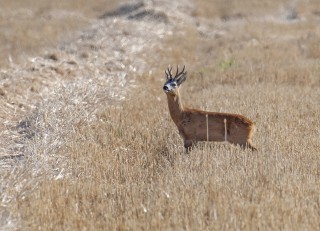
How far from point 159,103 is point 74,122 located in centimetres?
235

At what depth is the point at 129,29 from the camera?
61.4 feet

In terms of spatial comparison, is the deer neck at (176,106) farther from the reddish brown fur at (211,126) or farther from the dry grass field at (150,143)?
the dry grass field at (150,143)

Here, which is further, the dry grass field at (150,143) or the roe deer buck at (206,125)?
the roe deer buck at (206,125)

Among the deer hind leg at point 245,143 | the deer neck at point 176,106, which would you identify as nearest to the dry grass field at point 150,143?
the deer hind leg at point 245,143

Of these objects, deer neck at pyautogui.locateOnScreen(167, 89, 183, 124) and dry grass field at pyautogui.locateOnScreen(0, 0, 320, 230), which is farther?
deer neck at pyautogui.locateOnScreen(167, 89, 183, 124)

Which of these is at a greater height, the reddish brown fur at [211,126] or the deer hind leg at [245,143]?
the reddish brown fur at [211,126]

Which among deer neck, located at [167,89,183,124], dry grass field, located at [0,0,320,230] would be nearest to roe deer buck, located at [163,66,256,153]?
deer neck, located at [167,89,183,124]

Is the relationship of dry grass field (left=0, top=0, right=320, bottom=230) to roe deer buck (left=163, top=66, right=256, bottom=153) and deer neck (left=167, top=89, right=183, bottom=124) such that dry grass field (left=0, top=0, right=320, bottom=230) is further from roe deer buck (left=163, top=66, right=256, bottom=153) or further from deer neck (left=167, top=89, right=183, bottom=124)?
deer neck (left=167, top=89, right=183, bottom=124)

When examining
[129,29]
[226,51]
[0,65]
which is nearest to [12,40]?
[129,29]

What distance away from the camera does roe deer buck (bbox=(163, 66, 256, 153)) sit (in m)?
6.79

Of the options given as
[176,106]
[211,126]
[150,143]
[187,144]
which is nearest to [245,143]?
[211,126]

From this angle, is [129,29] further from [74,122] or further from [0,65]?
[74,122]

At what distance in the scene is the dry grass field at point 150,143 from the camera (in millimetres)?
5164

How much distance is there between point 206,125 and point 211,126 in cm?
6
